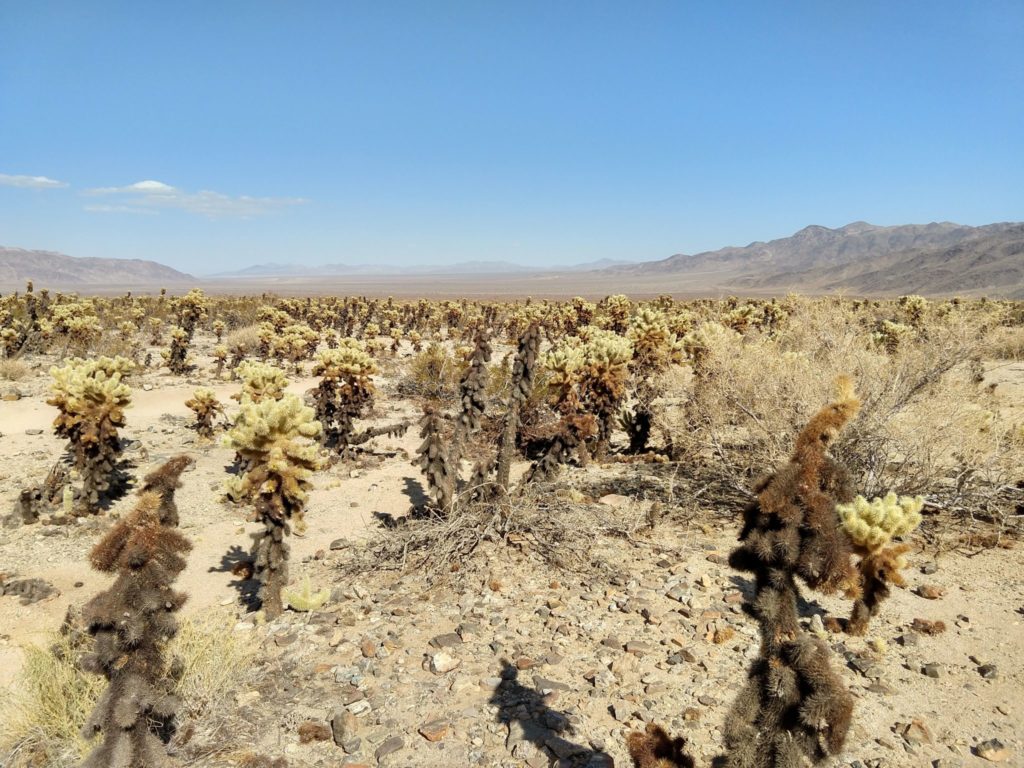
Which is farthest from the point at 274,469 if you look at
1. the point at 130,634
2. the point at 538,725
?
the point at 538,725

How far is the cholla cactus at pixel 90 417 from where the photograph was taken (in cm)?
911

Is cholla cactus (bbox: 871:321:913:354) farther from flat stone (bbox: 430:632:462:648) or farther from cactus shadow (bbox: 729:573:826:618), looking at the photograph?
flat stone (bbox: 430:632:462:648)

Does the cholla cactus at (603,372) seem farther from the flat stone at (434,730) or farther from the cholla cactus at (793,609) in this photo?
the cholla cactus at (793,609)

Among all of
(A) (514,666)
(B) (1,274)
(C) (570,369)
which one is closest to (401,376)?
(C) (570,369)

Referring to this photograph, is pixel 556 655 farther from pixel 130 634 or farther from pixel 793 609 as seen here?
pixel 130 634

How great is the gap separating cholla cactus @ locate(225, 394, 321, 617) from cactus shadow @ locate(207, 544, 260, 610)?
817 millimetres

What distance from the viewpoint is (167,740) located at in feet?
13.8

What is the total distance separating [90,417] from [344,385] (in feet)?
14.9

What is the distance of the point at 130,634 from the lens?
3381mm

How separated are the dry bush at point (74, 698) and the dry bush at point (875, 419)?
532 centimetres

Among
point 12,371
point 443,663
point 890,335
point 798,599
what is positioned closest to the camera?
point 443,663

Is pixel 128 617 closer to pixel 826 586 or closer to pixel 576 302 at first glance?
pixel 826 586

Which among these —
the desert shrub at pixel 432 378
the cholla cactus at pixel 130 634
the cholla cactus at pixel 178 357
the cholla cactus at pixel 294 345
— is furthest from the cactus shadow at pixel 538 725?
the cholla cactus at pixel 178 357

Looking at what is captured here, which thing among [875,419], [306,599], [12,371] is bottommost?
[306,599]
